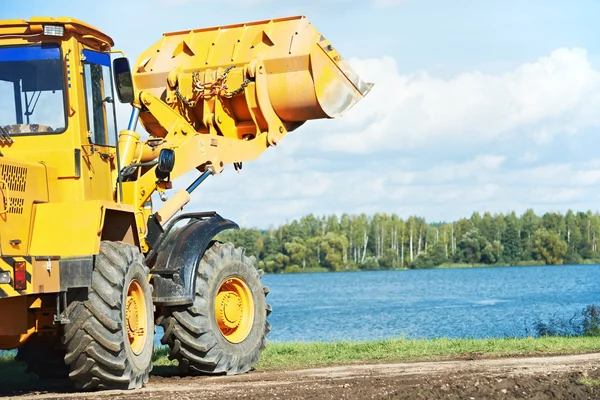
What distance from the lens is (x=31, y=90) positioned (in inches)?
431

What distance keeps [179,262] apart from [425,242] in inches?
5403

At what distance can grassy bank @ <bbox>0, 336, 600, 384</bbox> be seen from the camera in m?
14.1

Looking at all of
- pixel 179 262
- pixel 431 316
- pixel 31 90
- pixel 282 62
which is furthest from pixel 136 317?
pixel 431 316

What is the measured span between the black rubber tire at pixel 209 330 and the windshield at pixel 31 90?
2.99 m

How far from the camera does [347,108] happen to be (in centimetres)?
1509

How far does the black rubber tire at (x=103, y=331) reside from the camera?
1042 cm

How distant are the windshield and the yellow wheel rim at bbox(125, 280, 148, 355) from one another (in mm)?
2011

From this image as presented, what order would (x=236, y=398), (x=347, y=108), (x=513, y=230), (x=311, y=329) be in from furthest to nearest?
(x=513, y=230), (x=311, y=329), (x=347, y=108), (x=236, y=398)

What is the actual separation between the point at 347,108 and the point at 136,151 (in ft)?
11.9

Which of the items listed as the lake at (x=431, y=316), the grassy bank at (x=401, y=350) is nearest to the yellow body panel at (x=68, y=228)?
the grassy bank at (x=401, y=350)

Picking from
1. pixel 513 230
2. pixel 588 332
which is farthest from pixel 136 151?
pixel 513 230

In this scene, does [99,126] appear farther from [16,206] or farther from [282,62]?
[282,62]

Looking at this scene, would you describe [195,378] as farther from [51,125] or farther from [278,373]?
[51,125]

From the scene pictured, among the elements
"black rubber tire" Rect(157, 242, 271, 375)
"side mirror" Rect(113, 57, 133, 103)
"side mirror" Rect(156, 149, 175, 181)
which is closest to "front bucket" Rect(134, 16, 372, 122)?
"side mirror" Rect(156, 149, 175, 181)
